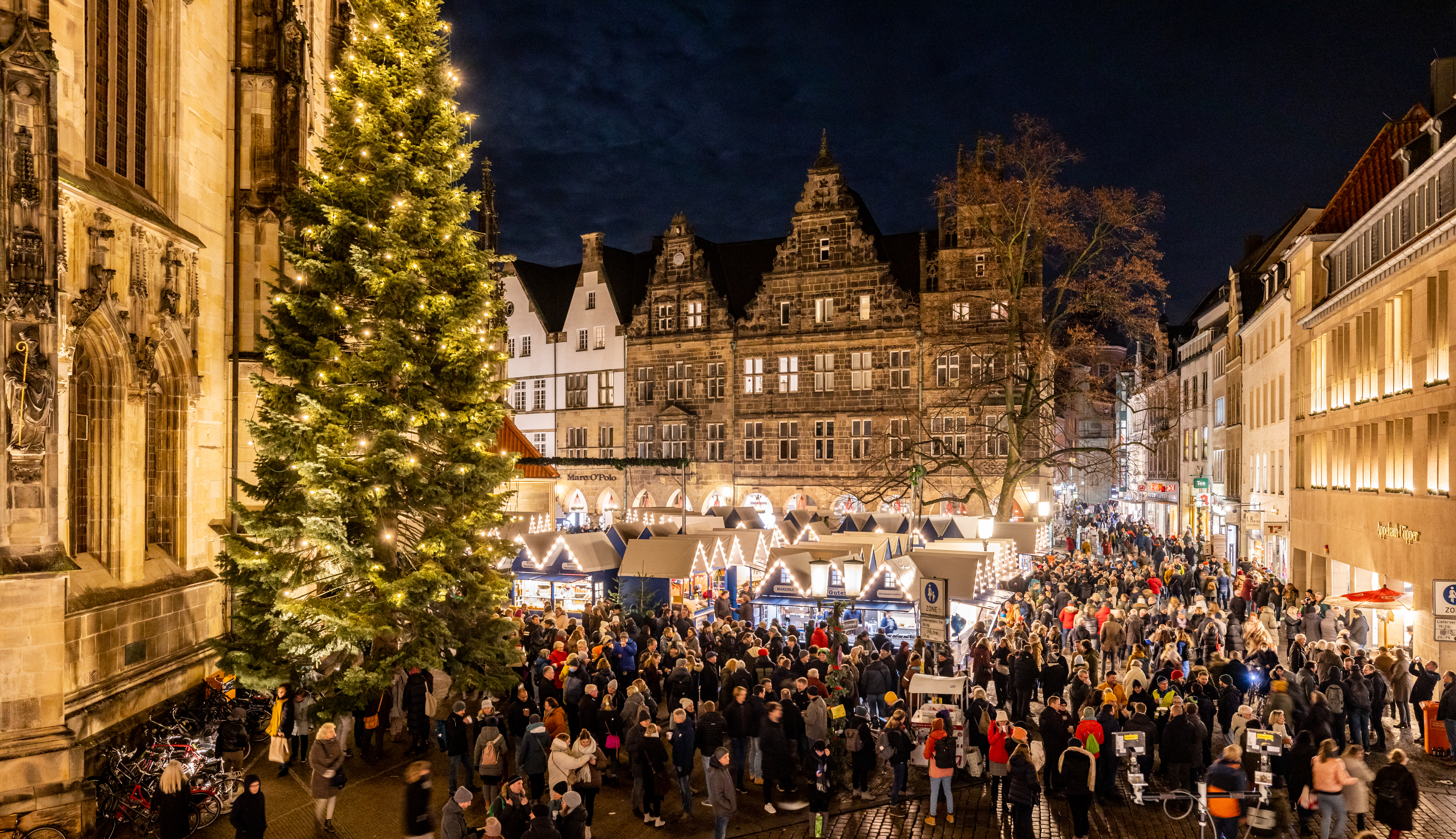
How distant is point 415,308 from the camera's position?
13.5 m

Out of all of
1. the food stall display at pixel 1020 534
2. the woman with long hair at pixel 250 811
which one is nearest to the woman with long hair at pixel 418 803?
the woman with long hair at pixel 250 811

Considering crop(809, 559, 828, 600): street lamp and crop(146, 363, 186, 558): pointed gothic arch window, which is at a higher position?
crop(146, 363, 186, 558): pointed gothic arch window

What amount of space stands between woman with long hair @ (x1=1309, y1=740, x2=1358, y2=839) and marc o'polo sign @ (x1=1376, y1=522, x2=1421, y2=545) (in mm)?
11362

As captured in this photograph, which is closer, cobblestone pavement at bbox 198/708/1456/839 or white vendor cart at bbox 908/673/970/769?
cobblestone pavement at bbox 198/708/1456/839

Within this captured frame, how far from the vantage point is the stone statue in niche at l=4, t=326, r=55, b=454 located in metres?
10.3

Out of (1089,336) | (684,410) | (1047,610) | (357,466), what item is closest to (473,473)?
(357,466)

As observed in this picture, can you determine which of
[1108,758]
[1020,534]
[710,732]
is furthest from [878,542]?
[710,732]

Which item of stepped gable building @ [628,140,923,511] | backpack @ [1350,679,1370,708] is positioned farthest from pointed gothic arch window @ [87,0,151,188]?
stepped gable building @ [628,140,923,511]

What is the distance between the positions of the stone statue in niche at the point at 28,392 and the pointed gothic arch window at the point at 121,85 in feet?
12.8

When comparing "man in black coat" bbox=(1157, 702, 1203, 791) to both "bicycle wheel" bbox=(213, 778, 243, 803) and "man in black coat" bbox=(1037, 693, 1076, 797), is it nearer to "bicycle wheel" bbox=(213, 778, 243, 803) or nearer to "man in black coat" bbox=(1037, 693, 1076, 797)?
"man in black coat" bbox=(1037, 693, 1076, 797)

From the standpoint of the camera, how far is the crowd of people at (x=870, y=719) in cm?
1079

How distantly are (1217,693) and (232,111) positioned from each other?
1618 centimetres

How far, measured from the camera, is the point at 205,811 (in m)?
11.4

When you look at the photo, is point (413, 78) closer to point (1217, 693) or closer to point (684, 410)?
point (1217, 693)
